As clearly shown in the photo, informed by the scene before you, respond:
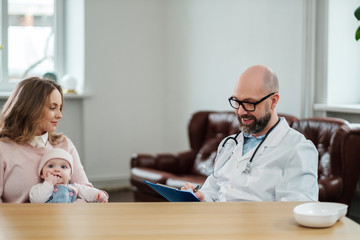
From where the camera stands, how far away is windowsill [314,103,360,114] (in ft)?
14.2

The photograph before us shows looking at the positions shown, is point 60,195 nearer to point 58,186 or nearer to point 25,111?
point 58,186

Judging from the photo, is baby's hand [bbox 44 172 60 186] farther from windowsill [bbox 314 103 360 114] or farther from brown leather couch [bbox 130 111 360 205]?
windowsill [bbox 314 103 360 114]

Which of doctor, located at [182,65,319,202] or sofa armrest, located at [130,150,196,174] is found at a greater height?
doctor, located at [182,65,319,202]

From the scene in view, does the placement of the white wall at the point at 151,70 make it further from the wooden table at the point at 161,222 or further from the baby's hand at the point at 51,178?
the wooden table at the point at 161,222

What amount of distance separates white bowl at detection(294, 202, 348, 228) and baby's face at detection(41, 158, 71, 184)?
1.07 metres

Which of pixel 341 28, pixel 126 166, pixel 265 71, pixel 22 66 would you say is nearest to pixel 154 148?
pixel 126 166

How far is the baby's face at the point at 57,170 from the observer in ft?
8.01

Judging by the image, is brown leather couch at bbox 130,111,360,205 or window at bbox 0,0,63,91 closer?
brown leather couch at bbox 130,111,360,205

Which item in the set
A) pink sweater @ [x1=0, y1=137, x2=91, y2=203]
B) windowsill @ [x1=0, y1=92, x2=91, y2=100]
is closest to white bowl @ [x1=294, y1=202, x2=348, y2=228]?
pink sweater @ [x1=0, y1=137, x2=91, y2=203]

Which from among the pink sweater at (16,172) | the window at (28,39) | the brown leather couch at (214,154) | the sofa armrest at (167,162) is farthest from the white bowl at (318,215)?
the window at (28,39)

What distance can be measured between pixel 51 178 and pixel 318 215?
1.17m

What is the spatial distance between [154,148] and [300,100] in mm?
2378

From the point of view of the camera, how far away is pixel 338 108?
4.48 metres

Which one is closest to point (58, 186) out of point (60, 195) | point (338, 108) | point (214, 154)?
point (60, 195)
